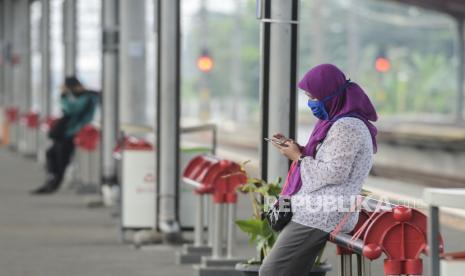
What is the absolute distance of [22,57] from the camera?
4022 centimetres

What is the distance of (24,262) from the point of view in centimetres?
1339

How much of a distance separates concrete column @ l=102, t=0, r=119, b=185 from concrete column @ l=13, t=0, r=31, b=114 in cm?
1774

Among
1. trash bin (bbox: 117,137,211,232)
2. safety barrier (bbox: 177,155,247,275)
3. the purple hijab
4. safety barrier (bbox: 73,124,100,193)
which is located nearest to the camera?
the purple hijab

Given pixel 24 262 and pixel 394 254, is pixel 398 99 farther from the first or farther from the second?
pixel 394 254

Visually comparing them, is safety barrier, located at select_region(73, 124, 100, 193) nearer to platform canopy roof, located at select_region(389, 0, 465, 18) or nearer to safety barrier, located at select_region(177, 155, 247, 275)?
safety barrier, located at select_region(177, 155, 247, 275)

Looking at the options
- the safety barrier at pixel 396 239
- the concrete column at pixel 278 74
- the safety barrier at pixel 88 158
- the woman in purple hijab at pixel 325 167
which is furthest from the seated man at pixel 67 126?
the safety barrier at pixel 396 239

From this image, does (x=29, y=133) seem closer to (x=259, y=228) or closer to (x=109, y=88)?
(x=109, y=88)

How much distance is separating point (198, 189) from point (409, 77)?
9996cm

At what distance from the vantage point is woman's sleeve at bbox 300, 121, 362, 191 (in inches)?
293

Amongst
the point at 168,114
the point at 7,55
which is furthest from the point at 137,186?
the point at 7,55

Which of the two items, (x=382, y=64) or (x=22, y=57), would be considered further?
(x=382, y=64)

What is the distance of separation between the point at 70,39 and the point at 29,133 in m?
10.4

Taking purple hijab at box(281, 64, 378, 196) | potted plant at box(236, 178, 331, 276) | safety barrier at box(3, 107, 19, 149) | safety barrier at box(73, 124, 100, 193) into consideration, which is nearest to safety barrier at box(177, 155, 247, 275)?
potted plant at box(236, 178, 331, 276)

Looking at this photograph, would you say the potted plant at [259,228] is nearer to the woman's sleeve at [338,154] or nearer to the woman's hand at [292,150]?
the woman's hand at [292,150]
